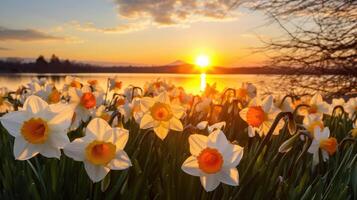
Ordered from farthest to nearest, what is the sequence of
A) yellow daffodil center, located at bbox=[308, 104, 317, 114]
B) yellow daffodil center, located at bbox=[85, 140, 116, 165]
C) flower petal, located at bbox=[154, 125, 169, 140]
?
yellow daffodil center, located at bbox=[308, 104, 317, 114] → flower petal, located at bbox=[154, 125, 169, 140] → yellow daffodil center, located at bbox=[85, 140, 116, 165]

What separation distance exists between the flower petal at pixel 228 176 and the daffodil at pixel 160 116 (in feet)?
2.11

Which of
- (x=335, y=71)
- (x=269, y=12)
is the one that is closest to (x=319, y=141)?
(x=269, y=12)

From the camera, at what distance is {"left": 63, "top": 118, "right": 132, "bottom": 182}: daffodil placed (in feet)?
5.18

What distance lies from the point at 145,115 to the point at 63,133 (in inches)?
26.7

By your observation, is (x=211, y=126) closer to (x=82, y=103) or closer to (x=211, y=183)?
(x=211, y=183)

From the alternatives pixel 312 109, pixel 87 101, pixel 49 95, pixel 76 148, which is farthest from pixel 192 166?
pixel 312 109

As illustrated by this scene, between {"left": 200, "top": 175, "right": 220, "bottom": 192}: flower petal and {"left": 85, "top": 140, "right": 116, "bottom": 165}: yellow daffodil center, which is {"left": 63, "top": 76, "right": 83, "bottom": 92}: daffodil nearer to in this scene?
{"left": 85, "top": 140, "right": 116, "bottom": 165}: yellow daffodil center

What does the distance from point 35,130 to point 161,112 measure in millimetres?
751

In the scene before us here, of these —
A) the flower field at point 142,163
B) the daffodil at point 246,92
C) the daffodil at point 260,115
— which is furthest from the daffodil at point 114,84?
the daffodil at point 260,115

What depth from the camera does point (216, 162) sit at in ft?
5.25

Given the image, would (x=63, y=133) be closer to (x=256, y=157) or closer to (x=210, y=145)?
(x=210, y=145)

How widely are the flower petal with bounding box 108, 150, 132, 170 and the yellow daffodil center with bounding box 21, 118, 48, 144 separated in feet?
0.83

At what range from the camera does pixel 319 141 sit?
2262 mm

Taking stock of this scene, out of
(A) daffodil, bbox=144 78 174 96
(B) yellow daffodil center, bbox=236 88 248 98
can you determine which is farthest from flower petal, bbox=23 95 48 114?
(A) daffodil, bbox=144 78 174 96
